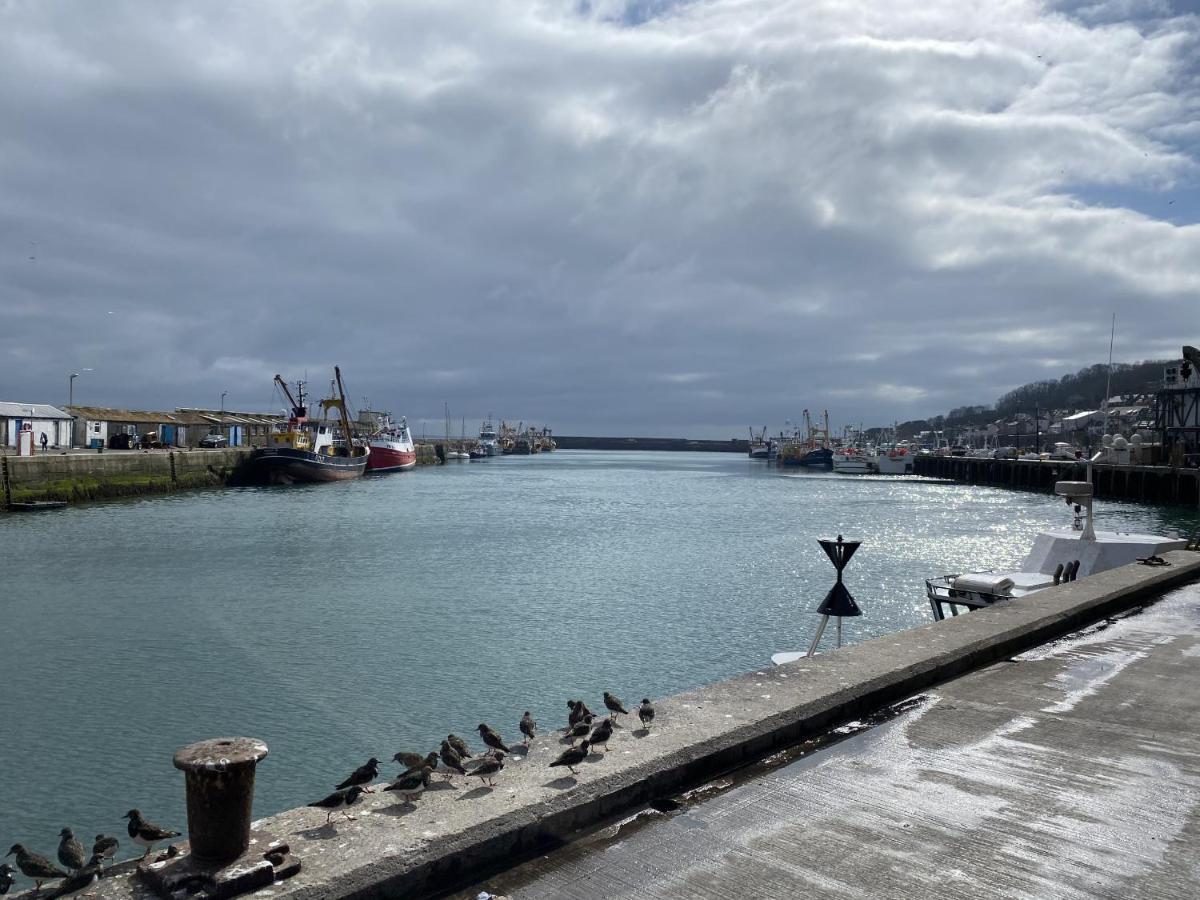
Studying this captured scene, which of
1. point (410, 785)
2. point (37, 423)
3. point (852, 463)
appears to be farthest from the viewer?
point (852, 463)

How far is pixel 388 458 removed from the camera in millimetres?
101875

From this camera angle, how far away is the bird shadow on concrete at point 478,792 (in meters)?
5.02

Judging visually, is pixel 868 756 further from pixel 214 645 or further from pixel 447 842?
pixel 214 645

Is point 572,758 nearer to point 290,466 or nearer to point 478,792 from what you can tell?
point 478,792

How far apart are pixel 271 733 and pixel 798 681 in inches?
342

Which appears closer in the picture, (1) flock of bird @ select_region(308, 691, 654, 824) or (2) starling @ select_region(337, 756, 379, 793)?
(1) flock of bird @ select_region(308, 691, 654, 824)

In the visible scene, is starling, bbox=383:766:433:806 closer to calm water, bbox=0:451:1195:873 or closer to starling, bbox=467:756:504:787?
starling, bbox=467:756:504:787

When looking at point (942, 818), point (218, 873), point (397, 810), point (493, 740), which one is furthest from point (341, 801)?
point (942, 818)

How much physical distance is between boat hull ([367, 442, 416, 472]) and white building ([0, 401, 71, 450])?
31.1 m

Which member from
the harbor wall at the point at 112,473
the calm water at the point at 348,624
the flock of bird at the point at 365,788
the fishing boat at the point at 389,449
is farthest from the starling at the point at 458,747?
the fishing boat at the point at 389,449

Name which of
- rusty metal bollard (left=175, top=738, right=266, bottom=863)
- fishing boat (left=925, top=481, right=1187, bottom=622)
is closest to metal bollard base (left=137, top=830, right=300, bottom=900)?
rusty metal bollard (left=175, top=738, right=266, bottom=863)

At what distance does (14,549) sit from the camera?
32.3 metres

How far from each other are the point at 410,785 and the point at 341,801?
1.22ft

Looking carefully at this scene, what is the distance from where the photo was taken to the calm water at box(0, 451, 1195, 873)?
483 inches
